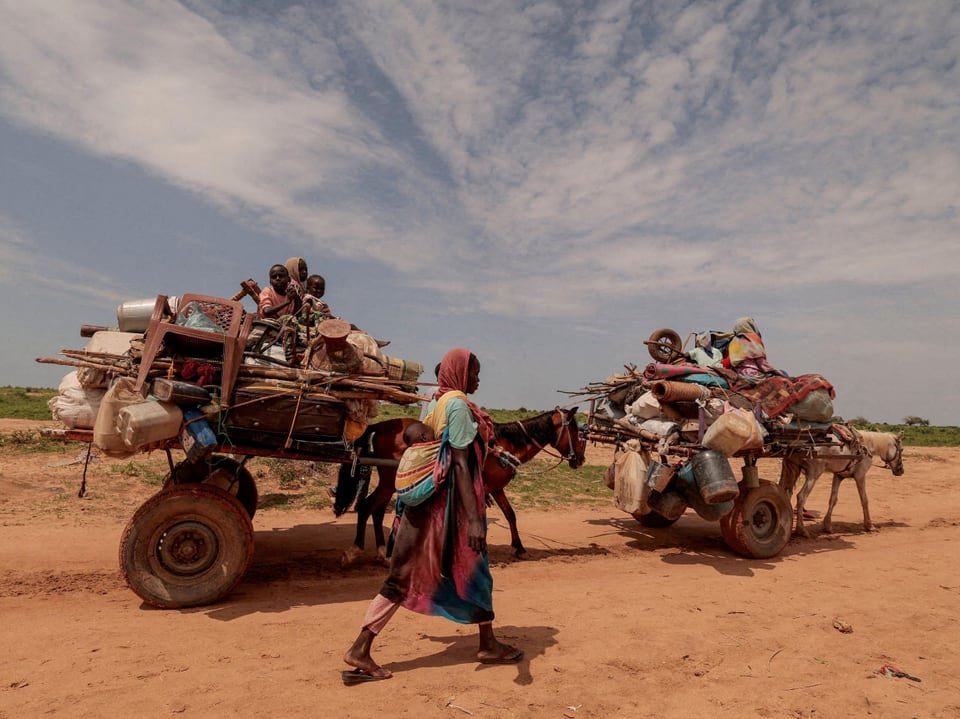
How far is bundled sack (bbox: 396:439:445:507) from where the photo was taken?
408 cm

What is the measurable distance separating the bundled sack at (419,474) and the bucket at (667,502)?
15.9 feet

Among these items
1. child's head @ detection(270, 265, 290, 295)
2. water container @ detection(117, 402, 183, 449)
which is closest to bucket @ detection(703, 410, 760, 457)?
Result: child's head @ detection(270, 265, 290, 295)

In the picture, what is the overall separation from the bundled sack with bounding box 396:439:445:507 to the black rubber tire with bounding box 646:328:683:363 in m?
6.34

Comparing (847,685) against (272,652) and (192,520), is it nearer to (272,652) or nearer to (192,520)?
(272,652)

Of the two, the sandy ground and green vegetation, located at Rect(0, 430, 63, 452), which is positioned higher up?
green vegetation, located at Rect(0, 430, 63, 452)

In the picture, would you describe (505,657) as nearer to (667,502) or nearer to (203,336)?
(203,336)

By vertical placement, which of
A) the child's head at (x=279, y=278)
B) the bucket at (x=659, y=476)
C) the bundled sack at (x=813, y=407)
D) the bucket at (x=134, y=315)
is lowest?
the bucket at (x=659, y=476)

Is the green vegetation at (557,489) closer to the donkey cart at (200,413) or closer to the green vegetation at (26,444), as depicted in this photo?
the donkey cart at (200,413)

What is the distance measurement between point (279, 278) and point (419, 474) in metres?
4.61

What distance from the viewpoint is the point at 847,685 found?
4188mm

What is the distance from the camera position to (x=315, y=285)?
7996mm

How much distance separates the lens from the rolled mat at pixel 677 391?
798 cm

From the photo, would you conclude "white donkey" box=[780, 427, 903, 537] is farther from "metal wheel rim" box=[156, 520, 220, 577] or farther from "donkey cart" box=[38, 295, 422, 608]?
"metal wheel rim" box=[156, 520, 220, 577]

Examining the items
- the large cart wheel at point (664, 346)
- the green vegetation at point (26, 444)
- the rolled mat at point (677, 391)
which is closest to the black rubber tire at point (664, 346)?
the large cart wheel at point (664, 346)
